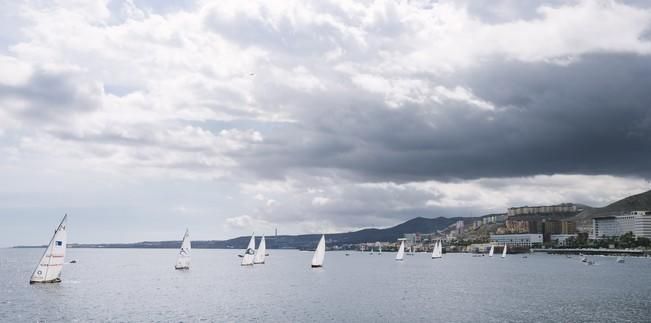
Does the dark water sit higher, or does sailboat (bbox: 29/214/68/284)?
sailboat (bbox: 29/214/68/284)

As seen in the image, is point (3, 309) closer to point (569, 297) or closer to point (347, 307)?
point (347, 307)

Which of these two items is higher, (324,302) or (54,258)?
(54,258)

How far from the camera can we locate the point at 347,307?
306ft

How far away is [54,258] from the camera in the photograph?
113875 mm

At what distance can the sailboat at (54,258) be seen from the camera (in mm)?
109938

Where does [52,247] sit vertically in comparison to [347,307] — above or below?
above

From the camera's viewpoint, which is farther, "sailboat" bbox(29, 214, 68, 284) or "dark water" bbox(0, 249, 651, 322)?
"sailboat" bbox(29, 214, 68, 284)

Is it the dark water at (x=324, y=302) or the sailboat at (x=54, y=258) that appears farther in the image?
the sailboat at (x=54, y=258)

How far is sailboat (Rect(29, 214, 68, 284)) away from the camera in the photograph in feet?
361

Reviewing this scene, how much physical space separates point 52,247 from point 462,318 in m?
68.1

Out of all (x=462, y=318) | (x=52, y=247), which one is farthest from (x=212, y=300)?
(x=462, y=318)

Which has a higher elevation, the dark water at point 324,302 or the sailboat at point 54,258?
the sailboat at point 54,258

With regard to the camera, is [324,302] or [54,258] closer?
[324,302]

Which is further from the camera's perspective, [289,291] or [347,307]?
[289,291]
